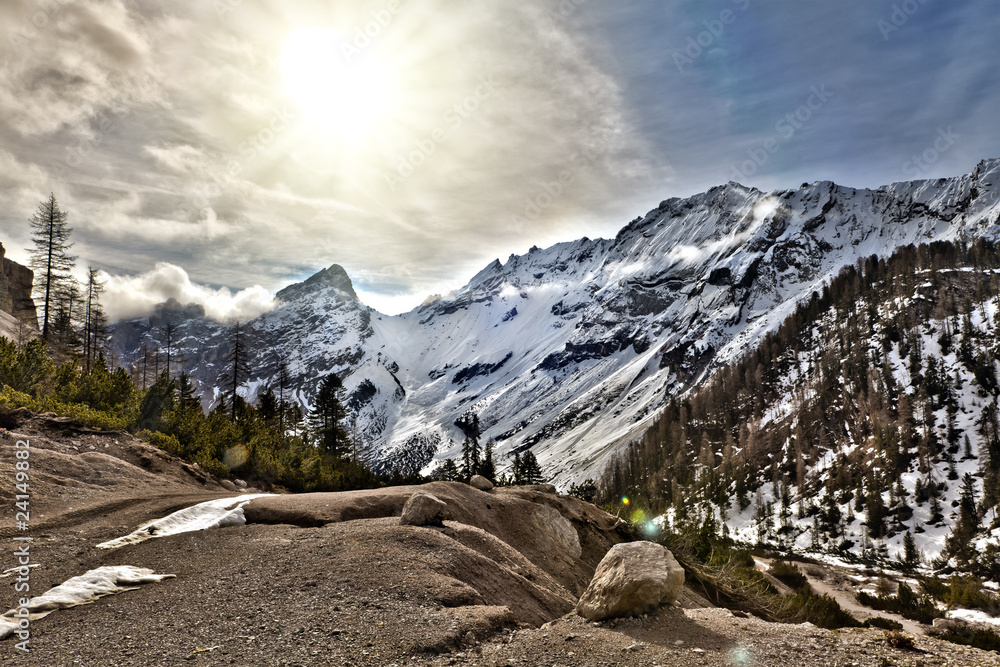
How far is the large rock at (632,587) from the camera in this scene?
10.1 meters

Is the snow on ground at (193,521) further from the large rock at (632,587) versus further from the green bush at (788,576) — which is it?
the green bush at (788,576)

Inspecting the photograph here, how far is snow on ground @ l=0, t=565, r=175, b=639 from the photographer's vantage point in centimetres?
909

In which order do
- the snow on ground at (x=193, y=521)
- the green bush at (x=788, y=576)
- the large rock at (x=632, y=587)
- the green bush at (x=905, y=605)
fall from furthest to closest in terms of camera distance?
the green bush at (x=788, y=576) → the green bush at (x=905, y=605) → the snow on ground at (x=193, y=521) → the large rock at (x=632, y=587)

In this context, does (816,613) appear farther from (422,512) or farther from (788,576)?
(788,576)

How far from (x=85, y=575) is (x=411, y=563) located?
6402mm

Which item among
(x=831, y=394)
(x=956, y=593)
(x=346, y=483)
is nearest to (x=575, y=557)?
(x=346, y=483)

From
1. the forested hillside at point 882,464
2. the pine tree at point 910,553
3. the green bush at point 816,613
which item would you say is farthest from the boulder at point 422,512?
the pine tree at point 910,553

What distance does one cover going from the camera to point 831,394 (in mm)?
191375

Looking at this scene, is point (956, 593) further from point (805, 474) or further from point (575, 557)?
point (805, 474)

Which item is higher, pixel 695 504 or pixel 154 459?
pixel 154 459

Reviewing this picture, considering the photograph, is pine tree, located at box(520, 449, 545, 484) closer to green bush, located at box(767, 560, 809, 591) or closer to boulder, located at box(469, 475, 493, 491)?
green bush, located at box(767, 560, 809, 591)

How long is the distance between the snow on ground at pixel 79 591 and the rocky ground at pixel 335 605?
0.87 feet

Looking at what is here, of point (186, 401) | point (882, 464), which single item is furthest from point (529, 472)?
point (882, 464)

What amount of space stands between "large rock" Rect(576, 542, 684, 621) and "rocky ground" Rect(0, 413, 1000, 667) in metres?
0.27
